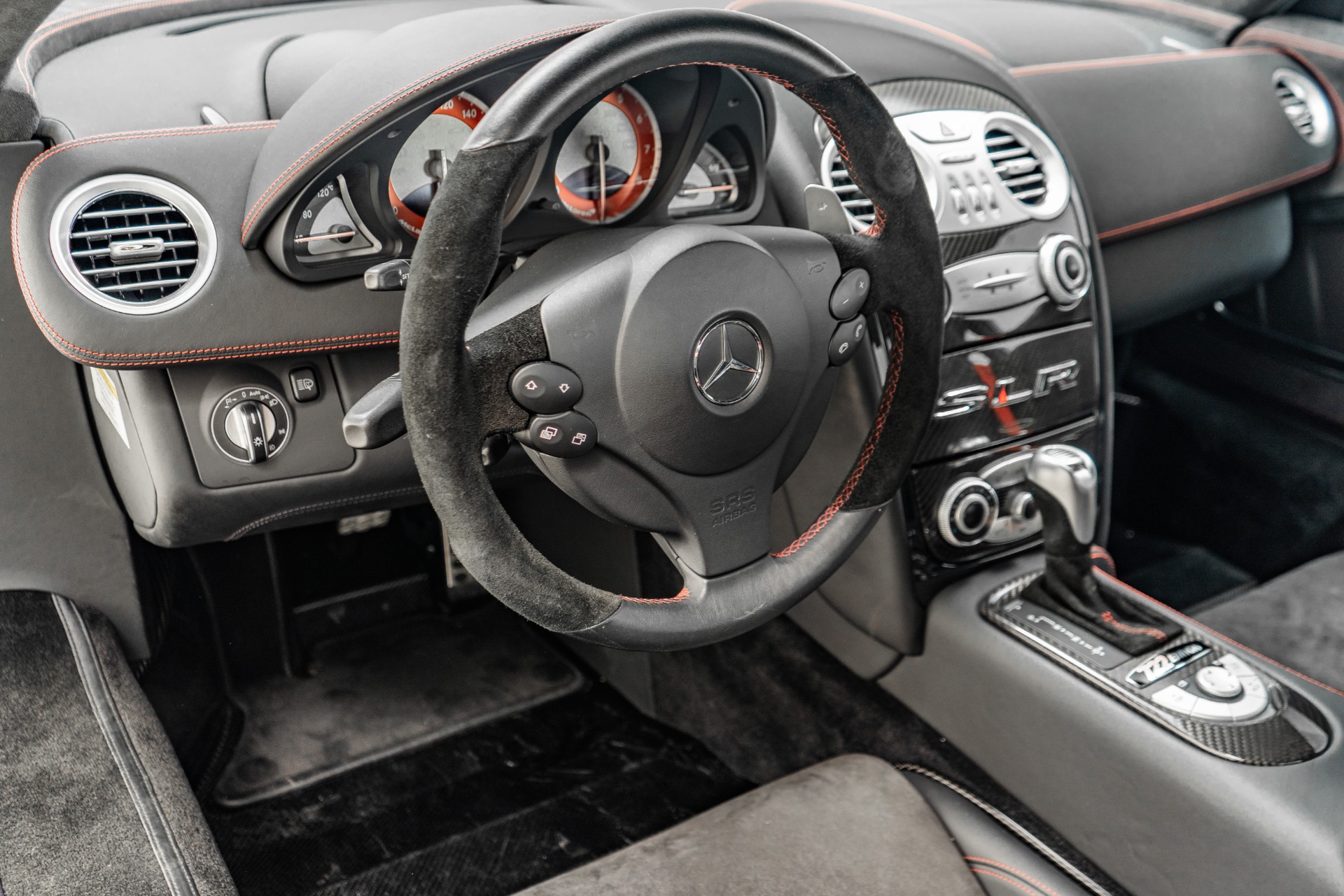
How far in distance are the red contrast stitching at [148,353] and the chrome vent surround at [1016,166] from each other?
85cm

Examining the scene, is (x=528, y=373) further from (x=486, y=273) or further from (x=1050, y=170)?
(x=1050, y=170)

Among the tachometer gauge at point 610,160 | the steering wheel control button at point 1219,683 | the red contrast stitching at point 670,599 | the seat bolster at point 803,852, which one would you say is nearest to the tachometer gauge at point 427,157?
the tachometer gauge at point 610,160

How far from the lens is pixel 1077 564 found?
4.02 ft

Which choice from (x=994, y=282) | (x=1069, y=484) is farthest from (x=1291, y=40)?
(x=1069, y=484)

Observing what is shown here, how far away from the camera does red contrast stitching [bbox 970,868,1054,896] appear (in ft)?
3.49

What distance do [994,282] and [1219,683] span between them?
54 centimetres

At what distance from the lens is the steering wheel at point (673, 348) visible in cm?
72

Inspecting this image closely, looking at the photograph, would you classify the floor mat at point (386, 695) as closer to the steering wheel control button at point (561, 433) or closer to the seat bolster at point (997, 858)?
the seat bolster at point (997, 858)

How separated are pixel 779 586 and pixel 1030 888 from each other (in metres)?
0.45

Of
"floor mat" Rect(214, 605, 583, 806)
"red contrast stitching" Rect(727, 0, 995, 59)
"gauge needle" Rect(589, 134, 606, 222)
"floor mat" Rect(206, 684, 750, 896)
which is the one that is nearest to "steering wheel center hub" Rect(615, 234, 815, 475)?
"gauge needle" Rect(589, 134, 606, 222)

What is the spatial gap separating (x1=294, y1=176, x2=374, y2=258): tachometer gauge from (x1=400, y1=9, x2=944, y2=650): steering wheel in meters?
0.24

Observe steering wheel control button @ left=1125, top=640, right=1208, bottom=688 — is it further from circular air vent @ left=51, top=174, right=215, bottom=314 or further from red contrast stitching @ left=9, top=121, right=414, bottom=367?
circular air vent @ left=51, top=174, right=215, bottom=314

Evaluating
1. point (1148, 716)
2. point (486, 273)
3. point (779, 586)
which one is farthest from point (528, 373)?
point (1148, 716)

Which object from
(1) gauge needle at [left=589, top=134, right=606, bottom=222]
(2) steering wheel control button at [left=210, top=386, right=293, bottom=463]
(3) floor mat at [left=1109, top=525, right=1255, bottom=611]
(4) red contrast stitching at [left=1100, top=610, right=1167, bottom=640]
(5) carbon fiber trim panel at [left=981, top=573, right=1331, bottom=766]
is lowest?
(3) floor mat at [left=1109, top=525, right=1255, bottom=611]
